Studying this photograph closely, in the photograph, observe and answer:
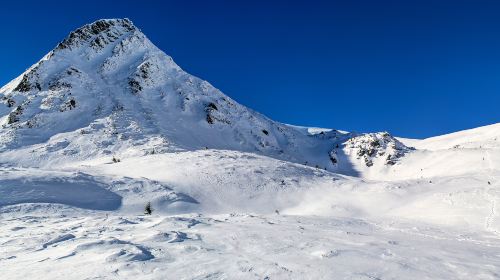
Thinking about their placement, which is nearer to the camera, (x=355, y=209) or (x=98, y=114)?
(x=355, y=209)

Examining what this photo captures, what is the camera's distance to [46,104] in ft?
163

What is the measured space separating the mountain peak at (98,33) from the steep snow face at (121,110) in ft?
0.51

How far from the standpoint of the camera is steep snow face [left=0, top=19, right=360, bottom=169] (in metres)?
42.8

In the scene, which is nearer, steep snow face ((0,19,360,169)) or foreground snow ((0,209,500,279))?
foreground snow ((0,209,500,279))

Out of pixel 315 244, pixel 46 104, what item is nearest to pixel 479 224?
pixel 315 244

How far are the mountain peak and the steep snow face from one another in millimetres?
156

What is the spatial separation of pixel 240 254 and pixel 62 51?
62.6 metres

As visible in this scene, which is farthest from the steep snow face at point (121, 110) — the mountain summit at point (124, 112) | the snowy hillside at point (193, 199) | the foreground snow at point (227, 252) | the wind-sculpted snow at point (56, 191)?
the foreground snow at point (227, 252)

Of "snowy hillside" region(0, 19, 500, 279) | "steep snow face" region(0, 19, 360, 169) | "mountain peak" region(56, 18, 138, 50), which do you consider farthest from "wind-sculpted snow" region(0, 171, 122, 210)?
"mountain peak" region(56, 18, 138, 50)

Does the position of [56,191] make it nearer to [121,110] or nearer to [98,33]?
[121,110]

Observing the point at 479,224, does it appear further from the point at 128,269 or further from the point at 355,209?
the point at 128,269

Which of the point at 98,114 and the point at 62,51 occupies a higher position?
the point at 62,51

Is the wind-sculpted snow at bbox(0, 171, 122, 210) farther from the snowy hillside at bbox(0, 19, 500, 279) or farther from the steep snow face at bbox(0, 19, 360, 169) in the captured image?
the steep snow face at bbox(0, 19, 360, 169)

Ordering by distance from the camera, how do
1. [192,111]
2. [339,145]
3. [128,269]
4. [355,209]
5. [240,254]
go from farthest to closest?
[339,145] → [192,111] → [355,209] → [240,254] → [128,269]
